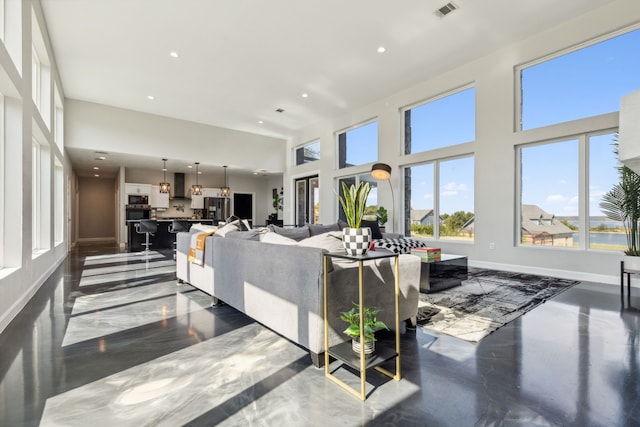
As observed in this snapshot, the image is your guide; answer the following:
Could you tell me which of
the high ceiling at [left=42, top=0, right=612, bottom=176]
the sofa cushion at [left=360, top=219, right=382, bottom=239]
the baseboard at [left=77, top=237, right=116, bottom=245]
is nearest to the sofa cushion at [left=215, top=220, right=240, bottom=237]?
the sofa cushion at [left=360, top=219, right=382, bottom=239]

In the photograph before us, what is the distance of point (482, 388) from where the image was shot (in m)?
1.64

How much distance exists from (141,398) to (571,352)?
2.70 meters

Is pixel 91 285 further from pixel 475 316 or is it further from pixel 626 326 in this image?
pixel 626 326

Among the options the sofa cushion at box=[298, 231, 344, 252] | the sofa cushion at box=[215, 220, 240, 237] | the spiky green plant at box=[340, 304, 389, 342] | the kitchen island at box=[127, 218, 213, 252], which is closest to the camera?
the spiky green plant at box=[340, 304, 389, 342]

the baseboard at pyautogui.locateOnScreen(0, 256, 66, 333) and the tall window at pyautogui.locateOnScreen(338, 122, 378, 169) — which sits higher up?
the tall window at pyautogui.locateOnScreen(338, 122, 378, 169)

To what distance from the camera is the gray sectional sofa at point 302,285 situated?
188 centimetres

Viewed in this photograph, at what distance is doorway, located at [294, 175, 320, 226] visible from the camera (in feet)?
31.5

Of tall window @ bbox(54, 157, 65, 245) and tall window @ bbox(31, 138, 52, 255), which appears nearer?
tall window @ bbox(31, 138, 52, 255)

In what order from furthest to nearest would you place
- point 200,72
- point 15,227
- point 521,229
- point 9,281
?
point 200,72, point 521,229, point 15,227, point 9,281

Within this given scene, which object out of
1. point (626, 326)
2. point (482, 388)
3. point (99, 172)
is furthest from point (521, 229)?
point (99, 172)

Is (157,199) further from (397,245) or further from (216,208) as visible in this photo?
(397,245)

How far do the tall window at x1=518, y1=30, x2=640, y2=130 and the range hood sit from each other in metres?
10.4

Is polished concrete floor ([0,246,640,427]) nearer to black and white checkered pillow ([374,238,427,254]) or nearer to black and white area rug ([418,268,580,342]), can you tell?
black and white area rug ([418,268,580,342])

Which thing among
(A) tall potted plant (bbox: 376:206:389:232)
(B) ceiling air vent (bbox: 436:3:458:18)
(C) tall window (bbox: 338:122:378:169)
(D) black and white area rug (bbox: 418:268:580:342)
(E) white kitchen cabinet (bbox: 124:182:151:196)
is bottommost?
(D) black and white area rug (bbox: 418:268:580:342)
